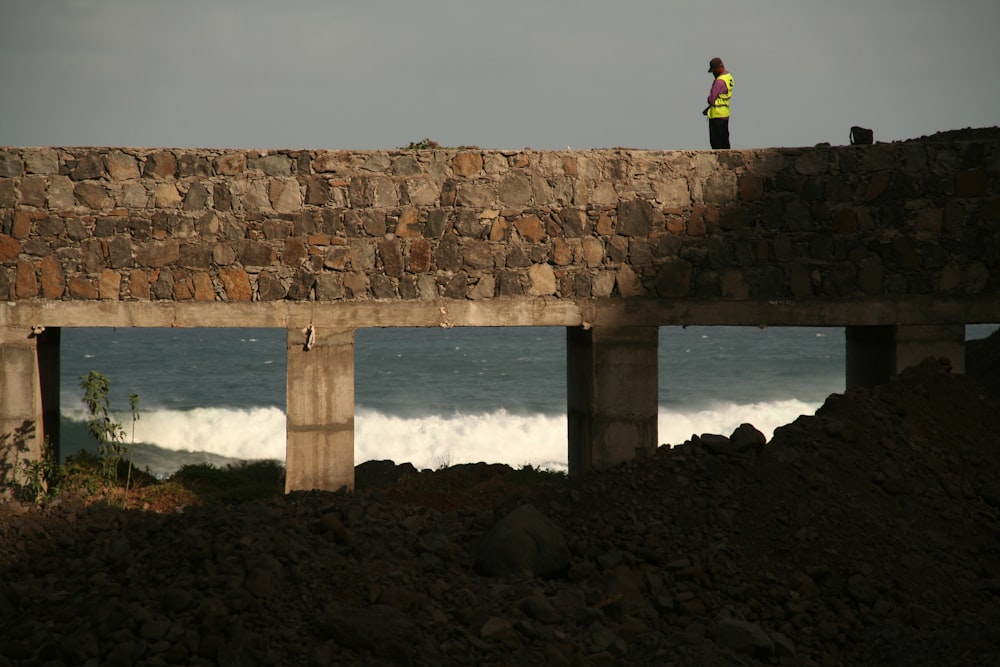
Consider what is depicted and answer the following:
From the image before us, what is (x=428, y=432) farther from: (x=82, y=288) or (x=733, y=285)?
(x=733, y=285)

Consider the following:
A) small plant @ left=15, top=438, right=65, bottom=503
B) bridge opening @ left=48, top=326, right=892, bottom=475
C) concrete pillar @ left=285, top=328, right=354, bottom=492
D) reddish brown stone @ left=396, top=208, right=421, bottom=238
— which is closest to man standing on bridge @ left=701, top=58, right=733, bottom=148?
reddish brown stone @ left=396, top=208, right=421, bottom=238

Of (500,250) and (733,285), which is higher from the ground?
(500,250)

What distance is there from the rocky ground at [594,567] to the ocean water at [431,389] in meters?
18.6

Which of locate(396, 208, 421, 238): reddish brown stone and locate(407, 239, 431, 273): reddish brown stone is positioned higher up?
locate(396, 208, 421, 238): reddish brown stone

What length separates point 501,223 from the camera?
374 inches

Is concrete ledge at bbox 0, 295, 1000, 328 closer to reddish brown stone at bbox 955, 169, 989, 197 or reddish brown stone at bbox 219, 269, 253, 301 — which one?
reddish brown stone at bbox 219, 269, 253, 301

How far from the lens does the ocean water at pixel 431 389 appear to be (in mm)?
31234

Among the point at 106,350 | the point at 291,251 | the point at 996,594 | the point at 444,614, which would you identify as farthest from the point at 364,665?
the point at 106,350

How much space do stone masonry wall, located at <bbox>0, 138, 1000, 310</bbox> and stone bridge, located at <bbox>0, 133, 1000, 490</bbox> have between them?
2 centimetres

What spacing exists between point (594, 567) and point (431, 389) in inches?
1498

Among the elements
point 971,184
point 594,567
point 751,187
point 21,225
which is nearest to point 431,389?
point 21,225

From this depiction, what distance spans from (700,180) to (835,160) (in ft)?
4.26

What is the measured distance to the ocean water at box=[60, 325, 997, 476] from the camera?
31.2m

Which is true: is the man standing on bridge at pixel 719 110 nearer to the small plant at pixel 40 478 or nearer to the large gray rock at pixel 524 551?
the large gray rock at pixel 524 551
